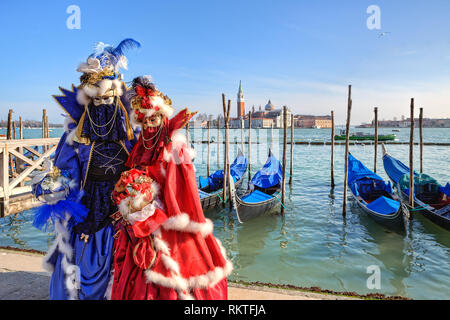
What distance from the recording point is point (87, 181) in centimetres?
186

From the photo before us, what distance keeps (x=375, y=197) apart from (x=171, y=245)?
27.6 ft

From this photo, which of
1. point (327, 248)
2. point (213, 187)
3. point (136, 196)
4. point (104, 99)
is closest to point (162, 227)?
point (136, 196)

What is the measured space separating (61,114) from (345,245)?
596cm

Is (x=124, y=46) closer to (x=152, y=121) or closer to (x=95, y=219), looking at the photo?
(x=152, y=121)

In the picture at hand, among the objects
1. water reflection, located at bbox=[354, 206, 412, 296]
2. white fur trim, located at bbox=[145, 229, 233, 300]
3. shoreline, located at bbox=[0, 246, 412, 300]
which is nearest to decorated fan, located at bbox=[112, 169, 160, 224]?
white fur trim, located at bbox=[145, 229, 233, 300]

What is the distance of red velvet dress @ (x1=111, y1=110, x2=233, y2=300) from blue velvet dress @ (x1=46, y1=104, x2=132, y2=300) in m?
0.18

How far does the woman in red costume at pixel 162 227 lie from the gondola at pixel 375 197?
20.5 ft

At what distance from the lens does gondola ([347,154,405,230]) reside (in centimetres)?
663

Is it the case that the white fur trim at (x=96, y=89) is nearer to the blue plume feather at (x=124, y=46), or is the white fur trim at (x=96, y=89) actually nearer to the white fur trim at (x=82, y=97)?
the white fur trim at (x=82, y=97)

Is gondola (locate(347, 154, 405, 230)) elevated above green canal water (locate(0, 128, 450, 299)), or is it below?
above

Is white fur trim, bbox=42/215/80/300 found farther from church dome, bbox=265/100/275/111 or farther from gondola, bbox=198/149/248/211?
church dome, bbox=265/100/275/111
